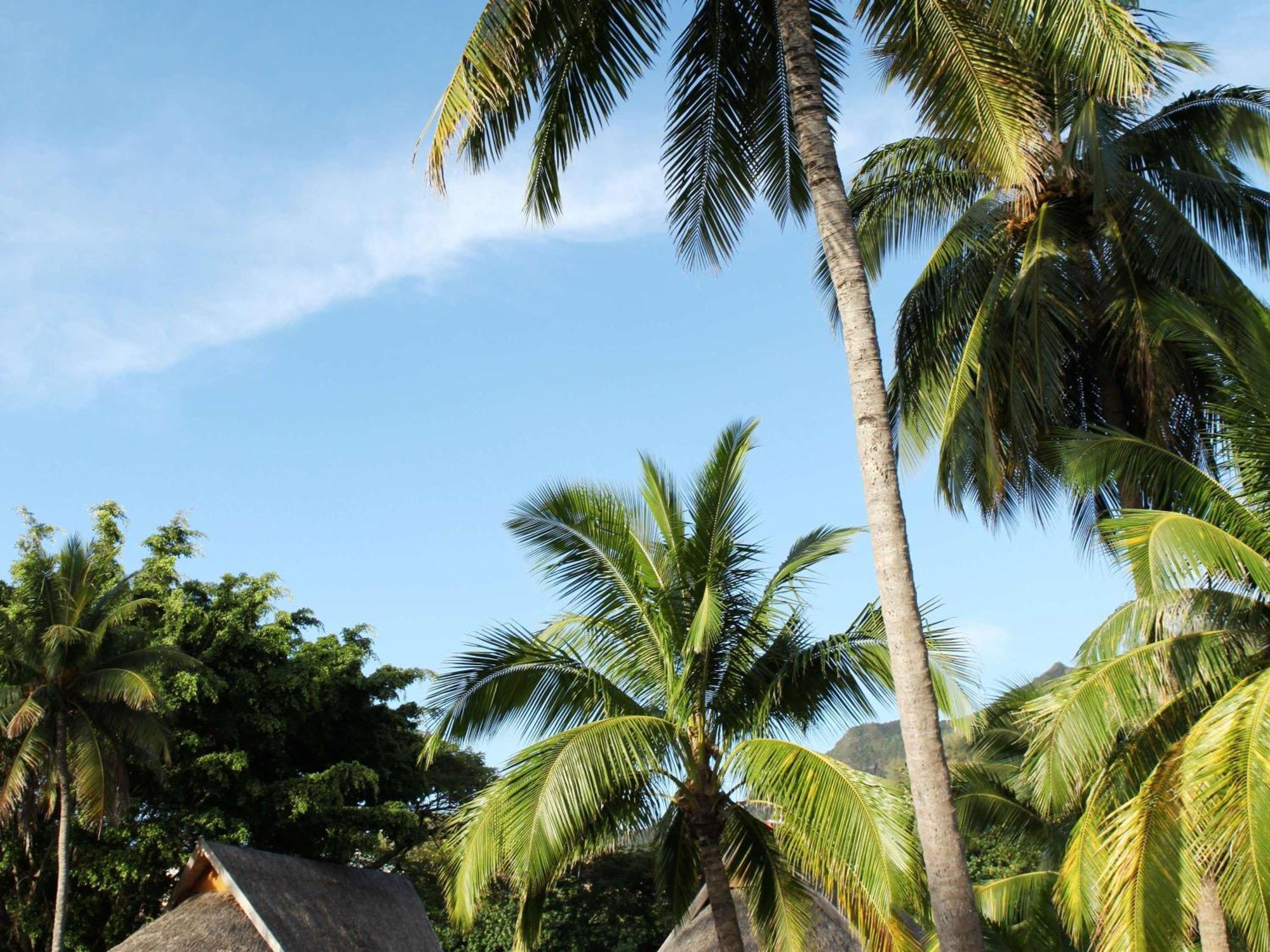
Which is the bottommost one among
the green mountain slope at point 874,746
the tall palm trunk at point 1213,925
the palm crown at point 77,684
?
the tall palm trunk at point 1213,925

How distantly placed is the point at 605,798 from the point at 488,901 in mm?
22674

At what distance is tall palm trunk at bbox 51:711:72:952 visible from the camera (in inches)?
798

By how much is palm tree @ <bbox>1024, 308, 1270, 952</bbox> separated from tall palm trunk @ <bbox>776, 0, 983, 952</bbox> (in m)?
2.40

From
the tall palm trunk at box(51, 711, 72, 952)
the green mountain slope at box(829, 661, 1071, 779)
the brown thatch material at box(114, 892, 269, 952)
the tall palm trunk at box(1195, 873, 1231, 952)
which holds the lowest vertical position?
the tall palm trunk at box(1195, 873, 1231, 952)

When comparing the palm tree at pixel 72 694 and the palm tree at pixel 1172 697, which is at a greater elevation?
the palm tree at pixel 72 694

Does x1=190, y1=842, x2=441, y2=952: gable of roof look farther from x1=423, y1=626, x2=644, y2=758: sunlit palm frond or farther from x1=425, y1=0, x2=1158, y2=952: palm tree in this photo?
x1=425, y1=0, x2=1158, y2=952: palm tree

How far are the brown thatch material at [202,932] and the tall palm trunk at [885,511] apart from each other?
15356 mm

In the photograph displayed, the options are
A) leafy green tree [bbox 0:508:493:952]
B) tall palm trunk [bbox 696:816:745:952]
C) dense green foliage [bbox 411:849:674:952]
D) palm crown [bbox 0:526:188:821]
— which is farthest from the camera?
dense green foliage [bbox 411:849:674:952]

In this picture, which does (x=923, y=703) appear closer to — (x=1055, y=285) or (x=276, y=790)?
(x=1055, y=285)

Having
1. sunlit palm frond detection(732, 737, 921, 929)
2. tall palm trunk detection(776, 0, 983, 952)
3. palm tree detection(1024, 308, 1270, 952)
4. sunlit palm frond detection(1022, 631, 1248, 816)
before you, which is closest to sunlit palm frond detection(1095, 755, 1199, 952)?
palm tree detection(1024, 308, 1270, 952)

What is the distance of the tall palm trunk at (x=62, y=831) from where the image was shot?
20.3m

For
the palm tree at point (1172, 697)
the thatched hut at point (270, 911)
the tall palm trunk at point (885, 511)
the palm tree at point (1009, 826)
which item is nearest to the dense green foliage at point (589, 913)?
the thatched hut at point (270, 911)

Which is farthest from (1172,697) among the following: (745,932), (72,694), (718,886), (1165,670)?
(72,694)

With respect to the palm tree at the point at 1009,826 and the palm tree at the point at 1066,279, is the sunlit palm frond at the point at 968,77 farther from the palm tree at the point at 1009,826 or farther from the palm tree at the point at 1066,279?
the palm tree at the point at 1009,826
